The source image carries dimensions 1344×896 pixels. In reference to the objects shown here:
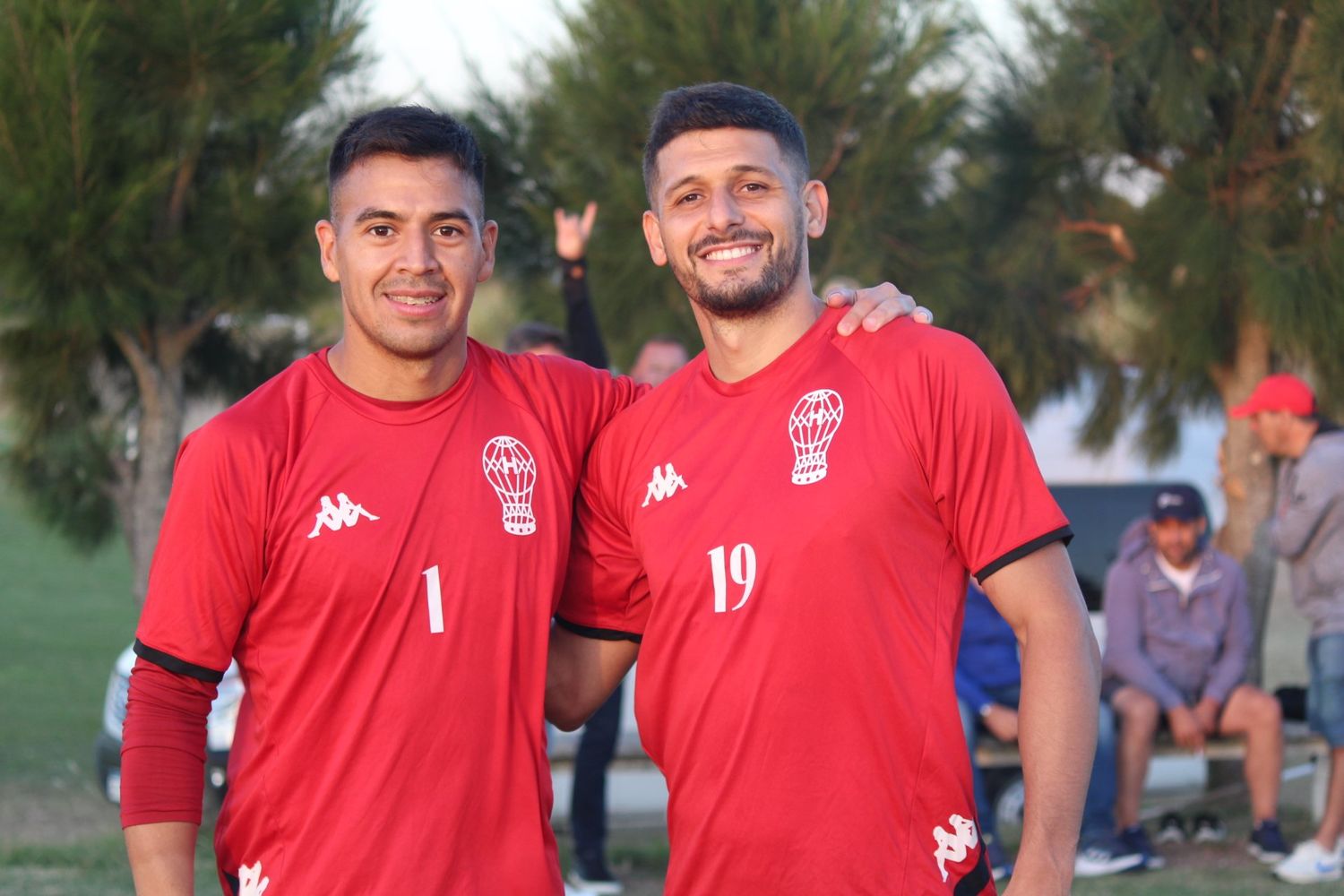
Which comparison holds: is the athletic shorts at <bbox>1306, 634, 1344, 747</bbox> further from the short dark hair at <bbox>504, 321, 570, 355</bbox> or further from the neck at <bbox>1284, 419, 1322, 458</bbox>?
the short dark hair at <bbox>504, 321, 570, 355</bbox>

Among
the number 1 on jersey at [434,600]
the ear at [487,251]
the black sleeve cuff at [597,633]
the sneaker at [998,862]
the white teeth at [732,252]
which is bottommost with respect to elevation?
the sneaker at [998,862]

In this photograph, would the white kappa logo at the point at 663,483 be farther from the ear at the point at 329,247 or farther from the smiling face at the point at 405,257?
the ear at the point at 329,247

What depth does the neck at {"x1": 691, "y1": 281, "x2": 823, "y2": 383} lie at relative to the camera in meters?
3.20

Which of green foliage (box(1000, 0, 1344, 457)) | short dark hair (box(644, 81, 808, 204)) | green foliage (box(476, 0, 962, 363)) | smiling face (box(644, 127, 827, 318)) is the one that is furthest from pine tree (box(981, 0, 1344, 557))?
smiling face (box(644, 127, 827, 318))

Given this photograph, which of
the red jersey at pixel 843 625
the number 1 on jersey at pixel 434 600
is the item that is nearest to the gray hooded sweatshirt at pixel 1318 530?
the red jersey at pixel 843 625

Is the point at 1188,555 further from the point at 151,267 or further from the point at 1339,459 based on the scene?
the point at 151,267

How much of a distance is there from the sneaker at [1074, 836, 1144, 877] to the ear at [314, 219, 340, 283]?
514 centimetres

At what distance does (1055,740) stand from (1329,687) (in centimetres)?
526

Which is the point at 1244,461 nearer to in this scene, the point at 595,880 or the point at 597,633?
the point at 595,880

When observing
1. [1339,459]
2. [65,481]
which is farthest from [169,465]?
[1339,459]

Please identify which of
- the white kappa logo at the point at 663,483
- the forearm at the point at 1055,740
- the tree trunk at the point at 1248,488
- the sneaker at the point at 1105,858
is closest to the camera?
the forearm at the point at 1055,740

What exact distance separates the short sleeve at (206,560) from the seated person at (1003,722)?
4.94 m

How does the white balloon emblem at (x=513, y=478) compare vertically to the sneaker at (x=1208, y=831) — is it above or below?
above

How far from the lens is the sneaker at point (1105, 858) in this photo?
23.8 feet
